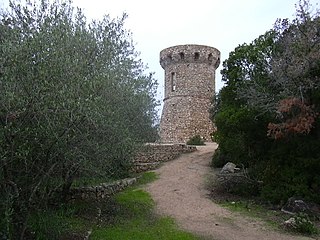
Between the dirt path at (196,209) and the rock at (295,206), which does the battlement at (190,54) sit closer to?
the dirt path at (196,209)

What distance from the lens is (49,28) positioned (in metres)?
7.63

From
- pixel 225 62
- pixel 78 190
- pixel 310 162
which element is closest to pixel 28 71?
pixel 78 190

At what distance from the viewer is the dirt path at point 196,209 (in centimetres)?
1006

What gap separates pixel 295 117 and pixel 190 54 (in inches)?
880

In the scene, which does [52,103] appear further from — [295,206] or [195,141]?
[195,141]

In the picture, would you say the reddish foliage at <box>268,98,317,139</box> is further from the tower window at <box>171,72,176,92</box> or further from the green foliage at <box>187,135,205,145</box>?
the tower window at <box>171,72,176,92</box>

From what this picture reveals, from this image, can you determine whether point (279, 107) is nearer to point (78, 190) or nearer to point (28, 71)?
point (78, 190)

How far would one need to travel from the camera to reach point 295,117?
500 inches

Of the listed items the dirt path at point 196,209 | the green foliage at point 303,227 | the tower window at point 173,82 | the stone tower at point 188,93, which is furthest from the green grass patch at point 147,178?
the tower window at point 173,82

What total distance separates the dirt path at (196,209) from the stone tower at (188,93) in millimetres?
12847

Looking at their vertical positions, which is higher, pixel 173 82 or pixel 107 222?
pixel 173 82

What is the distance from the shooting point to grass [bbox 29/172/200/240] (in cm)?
866

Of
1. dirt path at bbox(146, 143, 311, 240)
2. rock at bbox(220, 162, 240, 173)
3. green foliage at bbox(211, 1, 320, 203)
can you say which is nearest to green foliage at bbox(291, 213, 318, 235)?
dirt path at bbox(146, 143, 311, 240)

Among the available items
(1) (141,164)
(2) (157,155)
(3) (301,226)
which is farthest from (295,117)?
(2) (157,155)
